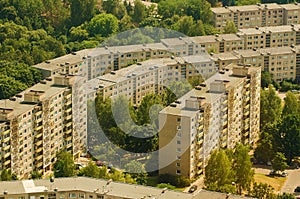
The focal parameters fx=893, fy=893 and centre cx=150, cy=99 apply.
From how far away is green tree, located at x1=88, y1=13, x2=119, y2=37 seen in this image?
36.1 meters

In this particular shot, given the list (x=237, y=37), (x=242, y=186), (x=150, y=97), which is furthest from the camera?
(x=237, y=37)

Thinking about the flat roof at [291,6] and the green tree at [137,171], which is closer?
the green tree at [137,171]

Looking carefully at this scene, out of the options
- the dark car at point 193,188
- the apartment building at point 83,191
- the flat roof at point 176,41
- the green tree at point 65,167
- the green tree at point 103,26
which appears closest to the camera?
the apartment building at point 83,191

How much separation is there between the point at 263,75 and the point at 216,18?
6375mm

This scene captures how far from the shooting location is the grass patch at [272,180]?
2370 centimetres

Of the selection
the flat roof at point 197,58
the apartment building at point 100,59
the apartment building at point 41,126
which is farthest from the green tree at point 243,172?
the apartment building at point 100,59

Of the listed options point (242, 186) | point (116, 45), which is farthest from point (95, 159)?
point (116, 45)

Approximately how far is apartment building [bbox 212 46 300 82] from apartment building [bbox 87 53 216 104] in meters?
1.39

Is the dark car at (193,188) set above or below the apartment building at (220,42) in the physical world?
below

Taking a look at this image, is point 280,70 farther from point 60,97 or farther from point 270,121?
point 60,97

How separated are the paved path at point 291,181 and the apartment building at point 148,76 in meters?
5.83

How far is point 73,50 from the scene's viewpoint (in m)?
33.8

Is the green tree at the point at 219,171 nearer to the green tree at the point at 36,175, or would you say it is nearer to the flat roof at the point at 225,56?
the green tree at the point at 36,175

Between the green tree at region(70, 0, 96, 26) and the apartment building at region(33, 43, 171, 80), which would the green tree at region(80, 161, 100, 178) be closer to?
the apartment building at region(33, 43, 171, 80)
